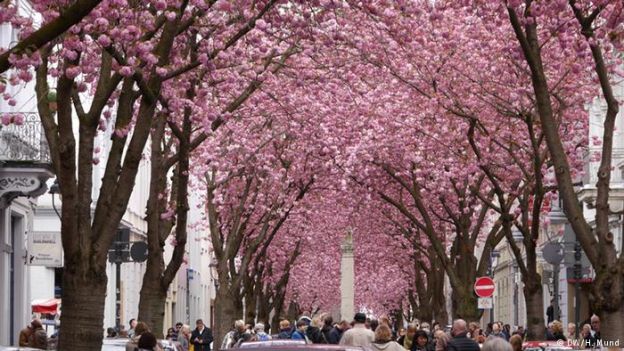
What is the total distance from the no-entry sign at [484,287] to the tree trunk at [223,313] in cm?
907

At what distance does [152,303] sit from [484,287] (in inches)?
430

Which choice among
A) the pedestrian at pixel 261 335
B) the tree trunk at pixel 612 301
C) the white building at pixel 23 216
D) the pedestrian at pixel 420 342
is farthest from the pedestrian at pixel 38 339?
the tree trunk at pixel 612 301

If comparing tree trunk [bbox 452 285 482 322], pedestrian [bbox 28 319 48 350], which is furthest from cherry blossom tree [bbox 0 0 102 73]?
tree trunk [bbox 452 285 482 322]

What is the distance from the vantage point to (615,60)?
29781 mm

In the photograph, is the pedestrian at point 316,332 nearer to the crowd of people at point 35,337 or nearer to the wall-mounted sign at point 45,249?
the wall-mounted sign at point 45,249

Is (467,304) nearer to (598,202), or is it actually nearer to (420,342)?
(420,342)

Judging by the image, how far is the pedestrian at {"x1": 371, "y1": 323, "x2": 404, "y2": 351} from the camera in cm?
2177

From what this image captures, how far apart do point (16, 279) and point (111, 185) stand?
18632 mm

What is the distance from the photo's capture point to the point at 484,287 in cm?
3744

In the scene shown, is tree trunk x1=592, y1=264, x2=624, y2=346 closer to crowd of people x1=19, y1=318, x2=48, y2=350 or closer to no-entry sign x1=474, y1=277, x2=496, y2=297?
crowd of people x1=19, y1=318, x2=48, y2=350

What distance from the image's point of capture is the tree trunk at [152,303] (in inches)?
1128

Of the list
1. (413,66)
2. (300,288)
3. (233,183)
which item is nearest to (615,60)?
(413,66)

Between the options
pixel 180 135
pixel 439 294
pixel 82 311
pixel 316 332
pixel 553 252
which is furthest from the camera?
pixel 439 294

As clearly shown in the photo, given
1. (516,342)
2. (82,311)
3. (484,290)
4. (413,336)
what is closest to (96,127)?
(82,311)
